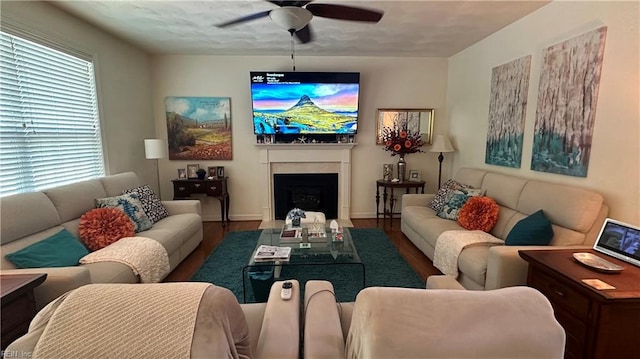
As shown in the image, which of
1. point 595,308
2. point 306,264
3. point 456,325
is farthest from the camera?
point 306,264

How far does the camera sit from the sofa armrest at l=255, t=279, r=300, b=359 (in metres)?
1.09

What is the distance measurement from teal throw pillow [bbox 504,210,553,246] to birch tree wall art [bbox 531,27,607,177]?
1.76ft

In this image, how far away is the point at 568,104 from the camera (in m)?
2.49

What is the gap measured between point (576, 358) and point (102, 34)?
196 inches

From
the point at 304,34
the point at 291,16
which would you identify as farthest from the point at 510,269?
the point at 304,34

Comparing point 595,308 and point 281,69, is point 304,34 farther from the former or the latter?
point 595,308

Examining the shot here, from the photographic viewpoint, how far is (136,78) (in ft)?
13.2

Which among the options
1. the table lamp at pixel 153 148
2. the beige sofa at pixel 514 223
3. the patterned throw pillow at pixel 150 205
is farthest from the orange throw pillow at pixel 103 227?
the beige sofa at pixel 514 223

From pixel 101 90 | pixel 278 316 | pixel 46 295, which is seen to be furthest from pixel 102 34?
pixel 278 316

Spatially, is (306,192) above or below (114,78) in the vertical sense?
below

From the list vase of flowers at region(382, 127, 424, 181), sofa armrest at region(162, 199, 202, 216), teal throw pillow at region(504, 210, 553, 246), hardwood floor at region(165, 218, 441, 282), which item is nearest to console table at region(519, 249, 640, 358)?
teal throw pillow at region(504, 210, 553, 246)

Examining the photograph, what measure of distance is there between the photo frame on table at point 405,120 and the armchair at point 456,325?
13.1 feet

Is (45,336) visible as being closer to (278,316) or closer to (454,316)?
(278,316)

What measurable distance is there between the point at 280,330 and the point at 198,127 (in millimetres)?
3996
